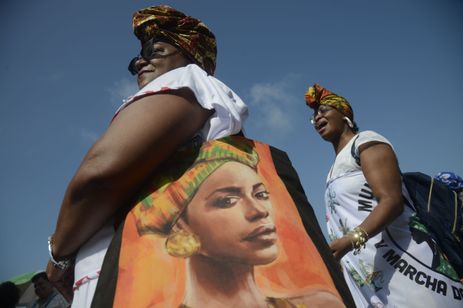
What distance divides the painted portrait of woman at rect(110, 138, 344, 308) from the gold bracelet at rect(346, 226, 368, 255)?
1050 mm

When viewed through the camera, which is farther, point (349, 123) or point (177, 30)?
point (349, 123)

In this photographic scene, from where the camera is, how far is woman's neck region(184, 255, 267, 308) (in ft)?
2.35

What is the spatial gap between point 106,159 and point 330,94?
2.58 m

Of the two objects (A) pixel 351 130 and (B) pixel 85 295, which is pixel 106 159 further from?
(A) pixel 351 130

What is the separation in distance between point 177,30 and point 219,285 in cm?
104

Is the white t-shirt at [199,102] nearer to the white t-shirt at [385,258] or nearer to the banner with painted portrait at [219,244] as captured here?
the banner with painted portrait at [219,244]

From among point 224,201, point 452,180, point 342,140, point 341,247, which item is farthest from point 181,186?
point 452,180

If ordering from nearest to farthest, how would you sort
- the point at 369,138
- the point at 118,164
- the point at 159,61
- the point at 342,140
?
the point at 118,164
the point at 159,61
the point at 369,138
the point at 342,140

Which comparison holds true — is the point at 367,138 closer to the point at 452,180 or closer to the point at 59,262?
the point at 452,180

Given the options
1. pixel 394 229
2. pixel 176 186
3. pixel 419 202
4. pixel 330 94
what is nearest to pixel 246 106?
pixel 176 186

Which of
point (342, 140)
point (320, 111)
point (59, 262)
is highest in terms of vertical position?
point (320, 111)

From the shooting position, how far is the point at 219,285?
0.74 meters

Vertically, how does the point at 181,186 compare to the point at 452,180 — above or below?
below

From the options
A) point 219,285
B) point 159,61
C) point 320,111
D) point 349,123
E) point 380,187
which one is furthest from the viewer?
point 320,111
